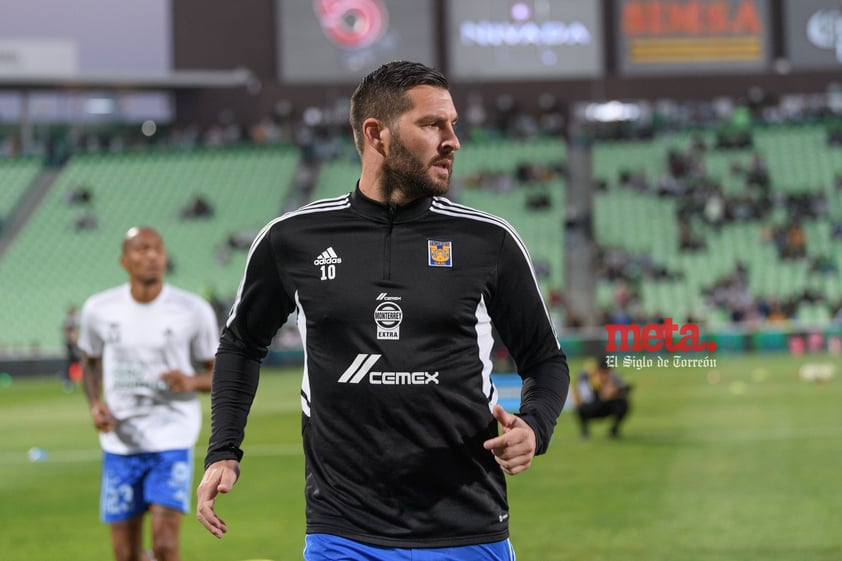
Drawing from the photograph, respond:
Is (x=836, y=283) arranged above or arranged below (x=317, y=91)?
below

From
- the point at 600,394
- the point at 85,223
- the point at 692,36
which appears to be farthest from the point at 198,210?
the point at 600,394

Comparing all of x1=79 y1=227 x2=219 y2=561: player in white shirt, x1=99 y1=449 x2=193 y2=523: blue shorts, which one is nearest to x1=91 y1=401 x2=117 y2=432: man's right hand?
x1=79 y1=227 x2=219 y2=561: player in white shirt

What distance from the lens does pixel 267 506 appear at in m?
14.0

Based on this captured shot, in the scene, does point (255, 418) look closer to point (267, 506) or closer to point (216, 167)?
point (267, 506)

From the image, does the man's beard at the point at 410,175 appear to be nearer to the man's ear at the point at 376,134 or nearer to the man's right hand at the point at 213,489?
the man's ear at the point at 376,134

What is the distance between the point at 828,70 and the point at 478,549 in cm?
6263

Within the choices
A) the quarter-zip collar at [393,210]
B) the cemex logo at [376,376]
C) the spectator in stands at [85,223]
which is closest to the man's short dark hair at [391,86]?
the quarter-zip collar at [393,210]

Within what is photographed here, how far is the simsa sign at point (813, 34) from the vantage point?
6203cm

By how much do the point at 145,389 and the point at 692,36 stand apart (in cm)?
5822

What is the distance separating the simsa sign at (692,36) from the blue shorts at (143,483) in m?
57.0

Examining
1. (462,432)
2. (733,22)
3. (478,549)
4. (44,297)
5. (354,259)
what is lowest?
(44,297)

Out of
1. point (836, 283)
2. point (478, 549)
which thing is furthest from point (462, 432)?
point (836, 283)

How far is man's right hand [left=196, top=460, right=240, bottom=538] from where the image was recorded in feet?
14.0

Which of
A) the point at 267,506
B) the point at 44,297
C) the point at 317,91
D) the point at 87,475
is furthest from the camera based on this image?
the point at 317,91
